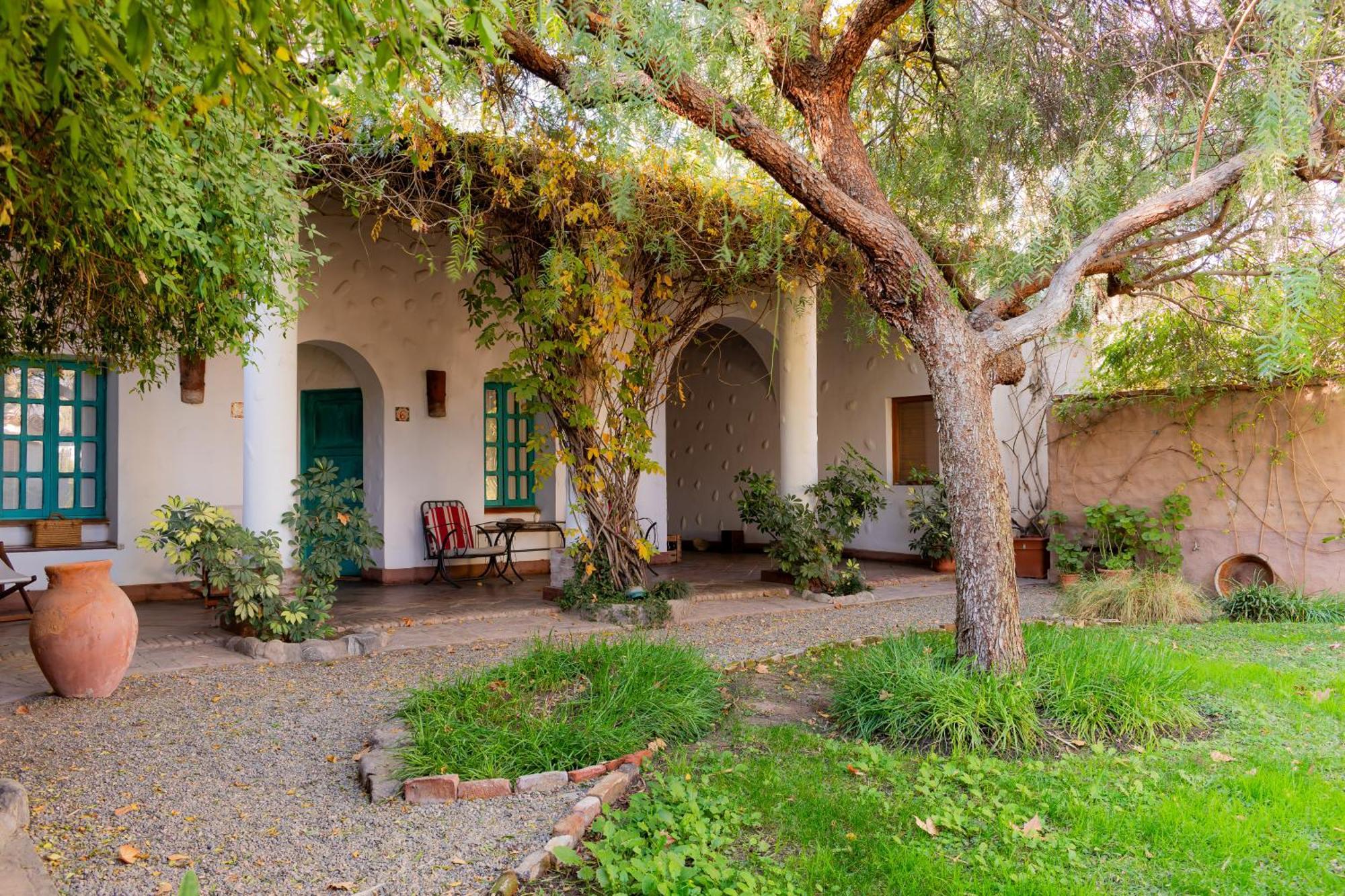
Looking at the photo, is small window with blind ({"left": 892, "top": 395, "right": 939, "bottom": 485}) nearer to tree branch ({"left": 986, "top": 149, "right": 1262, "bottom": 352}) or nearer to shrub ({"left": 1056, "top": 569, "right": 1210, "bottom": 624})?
shrub ({"left": 1056, "top": 569, "right": 1210, "bottom": 624})

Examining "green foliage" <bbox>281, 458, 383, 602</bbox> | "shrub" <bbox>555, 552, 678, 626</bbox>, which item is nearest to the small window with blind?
"shrub" <bbox>555, 552, 678, 626</bbox>

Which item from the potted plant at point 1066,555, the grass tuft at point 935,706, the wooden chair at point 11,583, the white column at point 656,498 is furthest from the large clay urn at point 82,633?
the potted plant at point 1066,555

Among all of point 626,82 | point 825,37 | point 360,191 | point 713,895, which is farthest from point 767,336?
point 713,895

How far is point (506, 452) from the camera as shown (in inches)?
395

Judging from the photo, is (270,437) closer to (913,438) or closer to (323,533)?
(323,533)

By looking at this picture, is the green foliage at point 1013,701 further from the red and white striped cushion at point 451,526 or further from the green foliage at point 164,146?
the red and white striped cushion at point 451,526

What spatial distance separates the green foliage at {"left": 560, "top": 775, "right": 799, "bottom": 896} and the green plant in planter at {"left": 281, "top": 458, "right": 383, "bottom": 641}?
342cm

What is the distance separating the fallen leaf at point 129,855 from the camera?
2.78 metres

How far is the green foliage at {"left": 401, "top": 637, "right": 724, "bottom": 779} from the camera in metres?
3.50

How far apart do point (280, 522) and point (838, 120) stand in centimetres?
413

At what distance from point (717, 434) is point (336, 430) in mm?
5516

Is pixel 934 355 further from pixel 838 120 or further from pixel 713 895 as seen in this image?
pixel 713 895

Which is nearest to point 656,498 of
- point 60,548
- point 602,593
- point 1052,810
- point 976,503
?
point 602,593

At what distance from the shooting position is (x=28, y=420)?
7.44m
